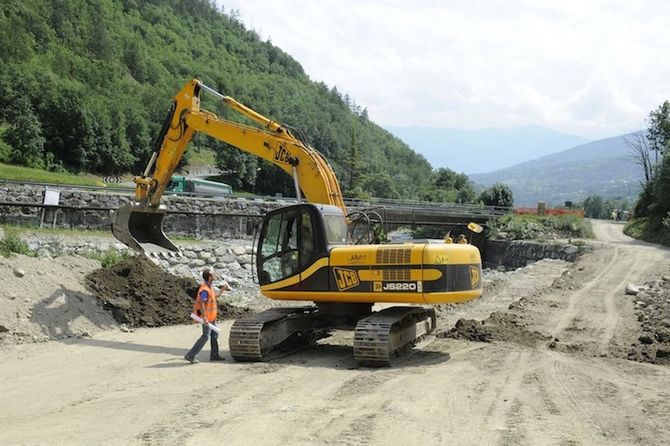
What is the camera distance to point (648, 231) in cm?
3838

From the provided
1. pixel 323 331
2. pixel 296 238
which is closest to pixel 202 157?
pixel 323 331

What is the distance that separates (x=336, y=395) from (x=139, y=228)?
821 cm

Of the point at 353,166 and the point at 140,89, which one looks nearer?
the point at 353,166

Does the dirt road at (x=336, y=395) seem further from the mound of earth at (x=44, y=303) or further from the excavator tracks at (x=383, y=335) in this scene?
the mound of earth at (x=44, y=303)

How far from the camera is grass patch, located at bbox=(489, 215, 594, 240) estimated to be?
3891 cm

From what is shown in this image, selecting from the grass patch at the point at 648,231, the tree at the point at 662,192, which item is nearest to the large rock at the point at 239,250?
Answer: the grass patch at the point at 648,231

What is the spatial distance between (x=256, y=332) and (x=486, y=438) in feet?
16.0

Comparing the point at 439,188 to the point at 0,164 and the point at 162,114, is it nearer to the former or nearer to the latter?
the point at 162,114

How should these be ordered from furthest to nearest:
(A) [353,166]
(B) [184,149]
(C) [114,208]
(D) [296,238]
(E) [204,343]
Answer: (A) [353,166], (C) [114,208], (B) [184,149], (D) [296,238], (E) [204,343]

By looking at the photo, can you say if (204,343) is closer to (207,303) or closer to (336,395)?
(207,303)

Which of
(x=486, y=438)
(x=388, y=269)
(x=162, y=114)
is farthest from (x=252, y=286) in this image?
(x=162, y=114)

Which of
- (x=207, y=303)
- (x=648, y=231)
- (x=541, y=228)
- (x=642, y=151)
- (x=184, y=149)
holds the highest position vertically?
(x=642, y=151)

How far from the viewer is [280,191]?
8450 cm

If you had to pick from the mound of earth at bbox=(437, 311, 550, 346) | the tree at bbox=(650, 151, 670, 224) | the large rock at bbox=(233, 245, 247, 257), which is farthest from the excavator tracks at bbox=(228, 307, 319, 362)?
the tree at bbox=(650, 151, 670, 224)
